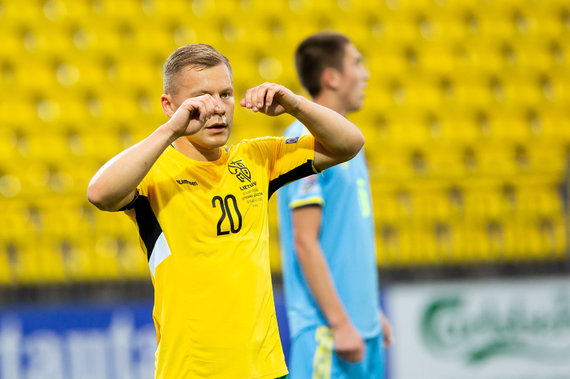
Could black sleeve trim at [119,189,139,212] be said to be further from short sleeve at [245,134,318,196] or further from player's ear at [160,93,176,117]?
short sleeve at [245,134,318,196]

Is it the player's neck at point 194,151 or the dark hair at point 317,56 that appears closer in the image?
the player's neck at point 194,151

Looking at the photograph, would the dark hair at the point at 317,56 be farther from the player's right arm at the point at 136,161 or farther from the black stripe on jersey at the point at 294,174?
the player's right arm at the point at 136,161

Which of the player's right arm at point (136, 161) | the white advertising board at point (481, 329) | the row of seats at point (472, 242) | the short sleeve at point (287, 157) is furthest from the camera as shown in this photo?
the row of seats at point (472, 242)

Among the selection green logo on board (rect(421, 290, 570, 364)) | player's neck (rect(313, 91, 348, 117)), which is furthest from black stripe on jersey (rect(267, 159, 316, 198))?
green logo on board (rect(421, 290, 570, 364))

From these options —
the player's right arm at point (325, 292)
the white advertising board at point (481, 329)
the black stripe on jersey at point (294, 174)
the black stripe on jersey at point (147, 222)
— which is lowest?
the white advertising board at point (481, 329)

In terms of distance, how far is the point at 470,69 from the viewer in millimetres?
7539

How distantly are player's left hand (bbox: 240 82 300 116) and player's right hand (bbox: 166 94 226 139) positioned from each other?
0.30 feet

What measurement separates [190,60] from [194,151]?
0.23m

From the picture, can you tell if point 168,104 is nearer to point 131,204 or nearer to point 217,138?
point 217,138

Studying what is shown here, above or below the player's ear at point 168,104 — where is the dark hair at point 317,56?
above

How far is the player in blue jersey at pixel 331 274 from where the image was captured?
263 cm

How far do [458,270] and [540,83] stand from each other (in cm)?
300

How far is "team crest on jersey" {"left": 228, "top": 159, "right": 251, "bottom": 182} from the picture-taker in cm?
190

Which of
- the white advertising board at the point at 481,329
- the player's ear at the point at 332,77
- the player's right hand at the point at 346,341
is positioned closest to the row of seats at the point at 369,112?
the white advertising board at the point at 481,329
